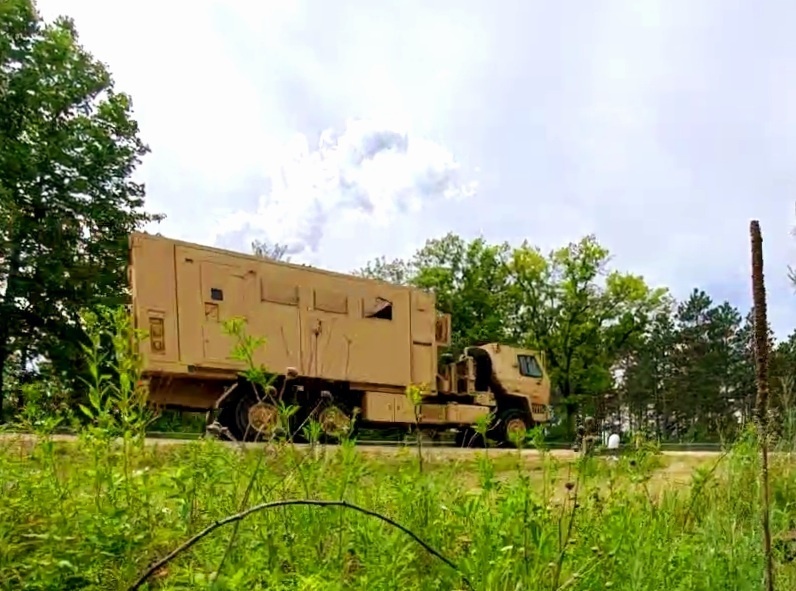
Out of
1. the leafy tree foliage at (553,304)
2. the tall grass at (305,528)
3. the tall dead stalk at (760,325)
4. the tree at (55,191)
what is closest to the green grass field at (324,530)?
the tall grass at (305,528)

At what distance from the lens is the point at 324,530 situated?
209cm

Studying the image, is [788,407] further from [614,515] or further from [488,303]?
[488,303]

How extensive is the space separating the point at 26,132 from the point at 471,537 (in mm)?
21361

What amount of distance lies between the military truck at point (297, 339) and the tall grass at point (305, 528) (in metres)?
6.59

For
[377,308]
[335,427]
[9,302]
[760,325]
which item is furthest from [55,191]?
[760,325]

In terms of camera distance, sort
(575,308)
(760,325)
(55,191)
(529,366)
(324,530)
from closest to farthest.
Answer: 1. (760,325)
2. (324,530)
3. (529,366)
4. (55,191)
5. (575,308)

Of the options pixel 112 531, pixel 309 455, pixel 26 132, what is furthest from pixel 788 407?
pixel 26 132

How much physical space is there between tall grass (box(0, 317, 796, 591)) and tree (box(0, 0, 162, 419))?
54.7 ft

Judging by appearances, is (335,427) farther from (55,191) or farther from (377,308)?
(55,191)

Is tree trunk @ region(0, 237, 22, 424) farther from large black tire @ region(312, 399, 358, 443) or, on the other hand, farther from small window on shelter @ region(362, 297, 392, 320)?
large black tire @ region(312, 399, 358, 443)

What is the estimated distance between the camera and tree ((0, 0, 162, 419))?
19.0 m

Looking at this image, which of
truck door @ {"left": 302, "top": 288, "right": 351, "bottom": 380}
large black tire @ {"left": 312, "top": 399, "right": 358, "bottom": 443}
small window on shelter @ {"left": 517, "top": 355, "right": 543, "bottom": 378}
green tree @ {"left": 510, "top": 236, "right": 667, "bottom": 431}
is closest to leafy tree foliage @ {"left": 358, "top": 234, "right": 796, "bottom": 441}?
green tree @ {"left": 510, "top": 236, "right": 667, "bottom": 431}

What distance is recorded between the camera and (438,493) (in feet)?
8.43

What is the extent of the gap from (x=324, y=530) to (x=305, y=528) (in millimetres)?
69
